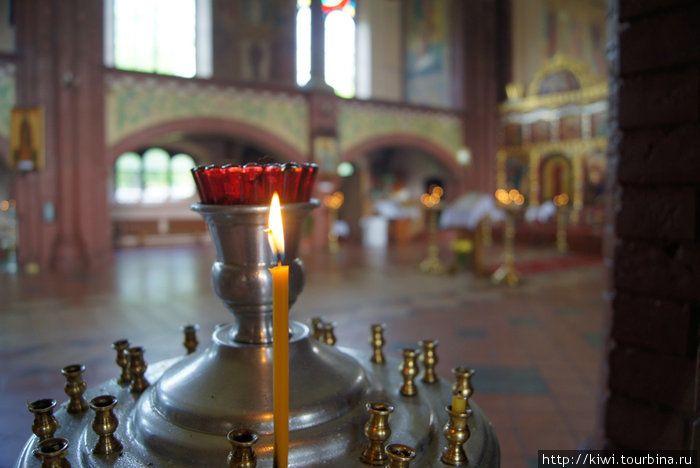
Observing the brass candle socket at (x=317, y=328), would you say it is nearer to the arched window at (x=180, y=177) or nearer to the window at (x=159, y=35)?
the window at (x=159, y=35)

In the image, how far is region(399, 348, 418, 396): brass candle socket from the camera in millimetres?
1177

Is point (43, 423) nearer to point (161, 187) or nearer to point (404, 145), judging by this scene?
point (404, 145)

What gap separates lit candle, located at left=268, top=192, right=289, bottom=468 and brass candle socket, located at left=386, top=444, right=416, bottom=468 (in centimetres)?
15

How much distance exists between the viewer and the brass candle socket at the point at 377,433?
0.83 meters

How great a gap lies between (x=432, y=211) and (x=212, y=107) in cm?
499

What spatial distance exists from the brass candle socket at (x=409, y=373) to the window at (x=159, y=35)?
1333 cm

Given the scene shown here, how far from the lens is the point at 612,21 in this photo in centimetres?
166

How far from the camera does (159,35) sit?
1336 centimetres

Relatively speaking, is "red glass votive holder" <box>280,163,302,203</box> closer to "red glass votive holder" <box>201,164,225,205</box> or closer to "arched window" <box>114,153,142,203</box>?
"red glass votive holder" <box>201,164,225,205</box>

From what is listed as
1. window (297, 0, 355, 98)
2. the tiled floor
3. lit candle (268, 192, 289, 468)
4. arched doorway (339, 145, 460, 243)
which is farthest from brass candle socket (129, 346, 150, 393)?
window (297, 0, 355, 98)

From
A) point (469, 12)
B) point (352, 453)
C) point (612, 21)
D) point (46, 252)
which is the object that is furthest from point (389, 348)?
point (469, 12)

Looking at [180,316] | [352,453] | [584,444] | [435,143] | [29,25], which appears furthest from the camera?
[435,143]

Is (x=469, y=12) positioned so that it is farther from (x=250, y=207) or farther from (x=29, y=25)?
(x=250, y=207)

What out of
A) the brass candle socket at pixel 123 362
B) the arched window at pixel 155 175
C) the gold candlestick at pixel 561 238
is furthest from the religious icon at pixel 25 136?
the gold candlestick at pixel 561 238
